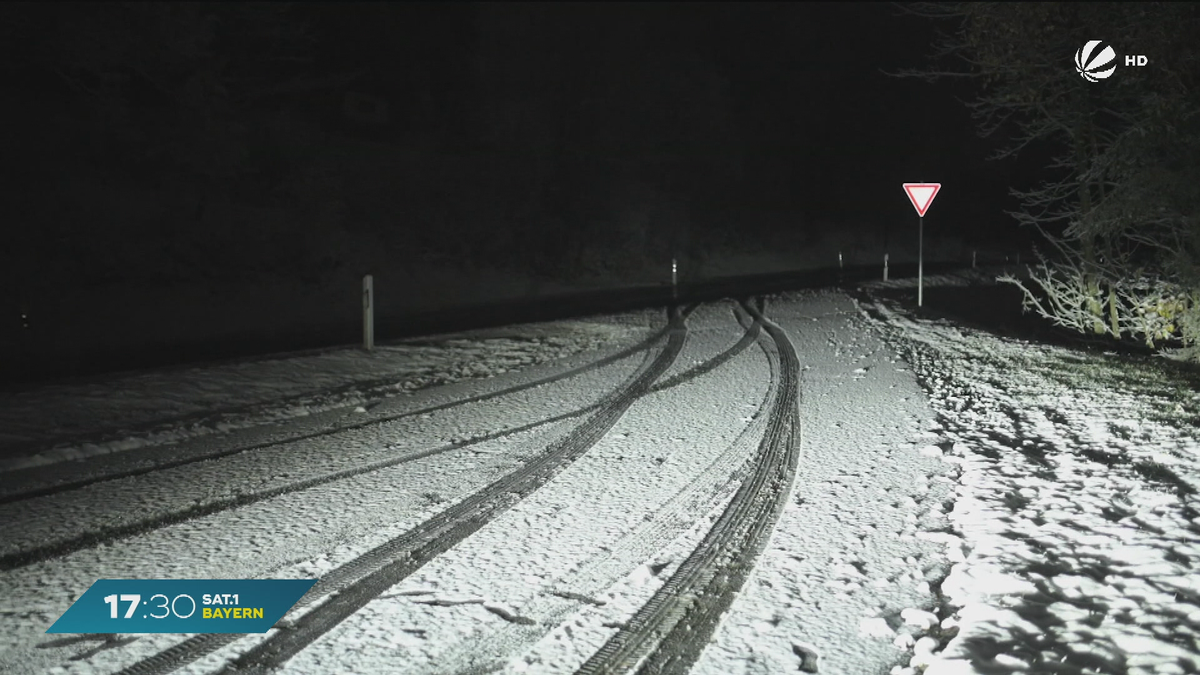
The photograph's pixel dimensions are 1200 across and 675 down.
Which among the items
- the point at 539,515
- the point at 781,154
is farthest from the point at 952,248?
the point at 539,515

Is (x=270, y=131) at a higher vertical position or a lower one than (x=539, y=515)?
higher

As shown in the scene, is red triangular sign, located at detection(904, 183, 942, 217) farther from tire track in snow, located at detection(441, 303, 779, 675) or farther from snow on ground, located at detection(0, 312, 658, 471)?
tire track in snow, located at detection(441, 303, 779, 675)

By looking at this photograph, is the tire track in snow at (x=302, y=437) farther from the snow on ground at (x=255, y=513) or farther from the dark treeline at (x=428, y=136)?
the dark treeline at (x=428, y=136)

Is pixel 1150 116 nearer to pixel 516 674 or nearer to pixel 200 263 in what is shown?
pixel 516 674

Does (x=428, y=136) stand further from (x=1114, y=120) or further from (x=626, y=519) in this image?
(x=626, y=519)

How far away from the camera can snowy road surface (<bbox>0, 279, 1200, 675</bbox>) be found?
3750mm

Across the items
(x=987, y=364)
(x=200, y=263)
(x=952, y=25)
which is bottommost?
(x=987, y=364)

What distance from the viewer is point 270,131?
993 inches

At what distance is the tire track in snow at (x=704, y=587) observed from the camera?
12.1ft

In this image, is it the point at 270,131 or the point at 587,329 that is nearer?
the point at 587,329

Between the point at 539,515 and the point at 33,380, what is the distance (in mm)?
8008
